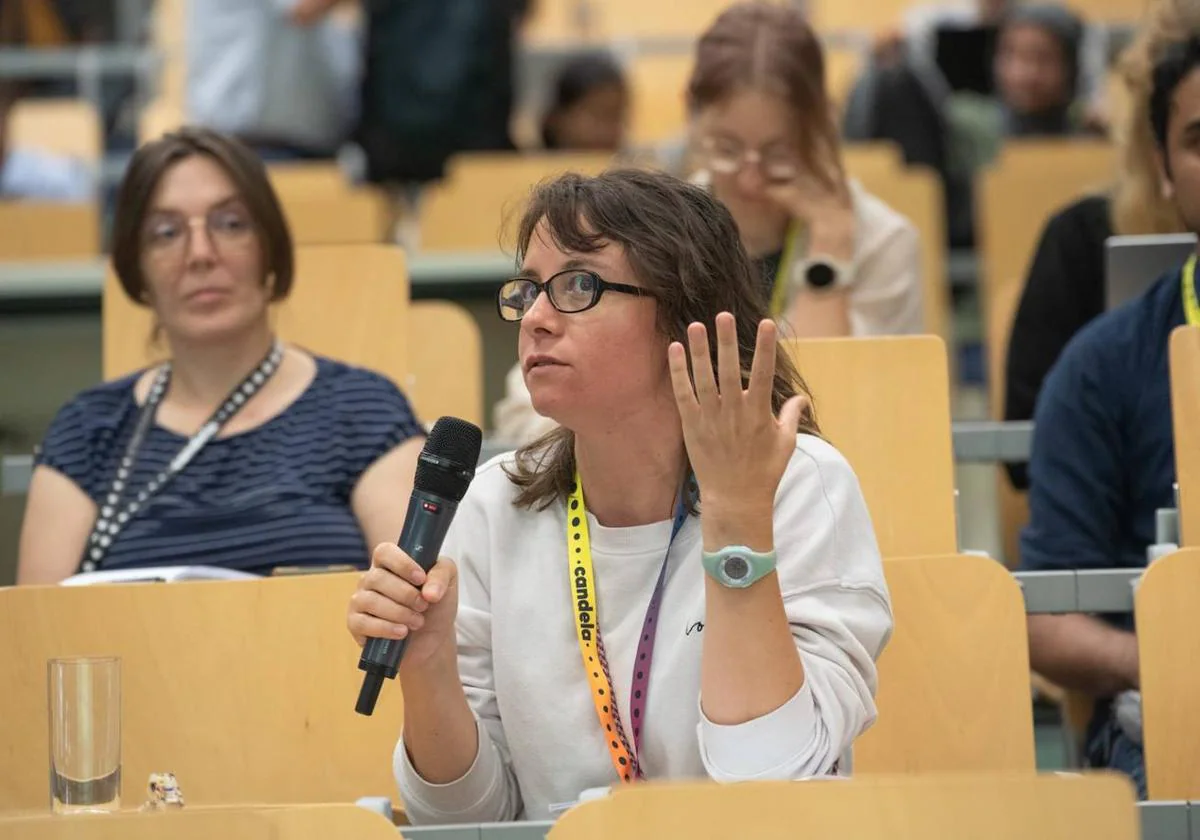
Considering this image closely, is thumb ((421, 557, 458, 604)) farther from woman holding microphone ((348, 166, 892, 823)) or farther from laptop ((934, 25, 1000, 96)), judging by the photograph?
laptop ((934, 25, 1000, 96))

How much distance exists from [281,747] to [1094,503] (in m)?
1.29

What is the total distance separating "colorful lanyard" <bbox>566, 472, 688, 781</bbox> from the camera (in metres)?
2.14

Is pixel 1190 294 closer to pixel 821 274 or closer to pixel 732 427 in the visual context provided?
pixel 821 274

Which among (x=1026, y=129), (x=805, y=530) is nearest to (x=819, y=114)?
(x=805, y=530)

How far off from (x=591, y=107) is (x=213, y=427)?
317cm

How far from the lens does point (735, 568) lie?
1949 millimetres

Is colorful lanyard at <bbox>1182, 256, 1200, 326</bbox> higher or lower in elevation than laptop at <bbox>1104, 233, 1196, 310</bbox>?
lower

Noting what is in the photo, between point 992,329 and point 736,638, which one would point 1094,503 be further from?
point 992,329

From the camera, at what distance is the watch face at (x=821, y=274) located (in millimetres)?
3662

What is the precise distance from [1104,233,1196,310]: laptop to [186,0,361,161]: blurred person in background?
2904mm

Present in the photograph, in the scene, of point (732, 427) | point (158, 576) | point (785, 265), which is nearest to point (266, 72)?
point (785, 265)

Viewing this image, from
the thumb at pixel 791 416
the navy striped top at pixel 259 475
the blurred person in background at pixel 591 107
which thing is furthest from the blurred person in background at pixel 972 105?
the thumb at pixel 791 416

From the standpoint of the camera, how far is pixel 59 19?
774cm

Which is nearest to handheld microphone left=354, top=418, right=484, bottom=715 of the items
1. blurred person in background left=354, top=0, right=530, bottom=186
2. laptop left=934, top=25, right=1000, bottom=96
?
blurred person in background left=354, top=0, right=530, bottom=186
